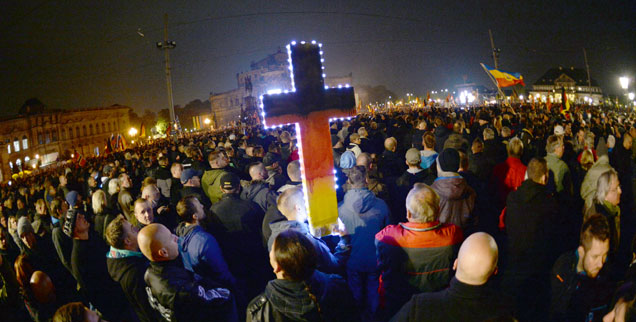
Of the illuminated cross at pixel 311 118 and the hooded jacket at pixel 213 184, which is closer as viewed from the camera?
the illuminated cross at pixel 311 118

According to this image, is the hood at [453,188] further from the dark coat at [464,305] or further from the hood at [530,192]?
the dark coat at [464,305]

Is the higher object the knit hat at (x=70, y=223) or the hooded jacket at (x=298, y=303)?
the knit hat at (x=70, y=223)

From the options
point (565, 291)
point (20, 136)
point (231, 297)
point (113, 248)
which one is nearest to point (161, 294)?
point (231, 297)

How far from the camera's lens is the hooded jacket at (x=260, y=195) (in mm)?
5254

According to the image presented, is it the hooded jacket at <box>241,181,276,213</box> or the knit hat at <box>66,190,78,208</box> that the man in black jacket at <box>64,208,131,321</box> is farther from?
the knit hat at <box>66,190,78,208</box>

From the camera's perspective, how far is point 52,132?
62.7 meters

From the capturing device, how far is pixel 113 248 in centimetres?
369

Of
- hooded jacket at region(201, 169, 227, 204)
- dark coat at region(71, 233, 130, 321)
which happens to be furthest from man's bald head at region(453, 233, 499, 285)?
hooded jacket at region(201, 169, 227, 204)

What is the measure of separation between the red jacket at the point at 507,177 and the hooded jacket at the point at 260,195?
365cm

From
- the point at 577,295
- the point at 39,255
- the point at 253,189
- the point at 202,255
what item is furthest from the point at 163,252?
the point at 39,255

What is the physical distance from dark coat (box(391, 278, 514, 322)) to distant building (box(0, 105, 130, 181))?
196 ft

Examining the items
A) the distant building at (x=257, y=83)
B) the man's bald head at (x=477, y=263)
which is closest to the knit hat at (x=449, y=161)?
Answer: the man's bald head at (x=477, y=263)

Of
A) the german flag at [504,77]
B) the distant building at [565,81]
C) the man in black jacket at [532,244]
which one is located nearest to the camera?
the man in black jacket at [532,244]

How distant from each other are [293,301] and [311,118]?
1.68m
